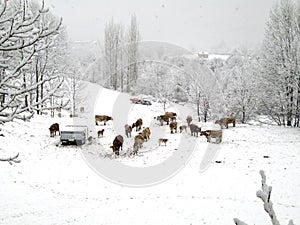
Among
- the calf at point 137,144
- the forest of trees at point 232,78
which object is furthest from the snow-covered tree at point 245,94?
the calf at point 137,144

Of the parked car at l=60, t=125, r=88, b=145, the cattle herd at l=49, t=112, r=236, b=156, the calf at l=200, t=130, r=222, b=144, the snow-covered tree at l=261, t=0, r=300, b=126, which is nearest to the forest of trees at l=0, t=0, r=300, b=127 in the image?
the snow-covered tree at l=261, t=0, r=300, b=126

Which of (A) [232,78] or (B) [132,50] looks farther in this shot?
(B) [132,50]

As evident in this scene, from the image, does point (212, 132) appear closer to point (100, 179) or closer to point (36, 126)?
point (100, 179)

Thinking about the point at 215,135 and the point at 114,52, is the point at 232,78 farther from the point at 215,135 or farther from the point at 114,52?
the point at 114,52

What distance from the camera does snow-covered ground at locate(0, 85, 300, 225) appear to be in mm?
9688

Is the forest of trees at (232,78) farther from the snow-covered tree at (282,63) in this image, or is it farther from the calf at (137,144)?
the calf at (137,144)

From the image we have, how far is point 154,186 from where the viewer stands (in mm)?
12984

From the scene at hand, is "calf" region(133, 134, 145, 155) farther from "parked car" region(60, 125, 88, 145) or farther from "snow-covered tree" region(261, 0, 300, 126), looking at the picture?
"snow-covered tree" region(261, 0, 300, 126)

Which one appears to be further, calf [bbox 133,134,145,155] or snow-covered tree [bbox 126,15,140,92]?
snow-covered tree [bbox 126,15,140,92]

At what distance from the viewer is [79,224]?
9.11 meters

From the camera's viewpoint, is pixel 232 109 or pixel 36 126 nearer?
pixel 36 126

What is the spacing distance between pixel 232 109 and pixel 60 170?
72.0 ft

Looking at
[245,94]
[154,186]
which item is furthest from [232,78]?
[154,186]

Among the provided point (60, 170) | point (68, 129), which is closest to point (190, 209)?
point (60, 170)
